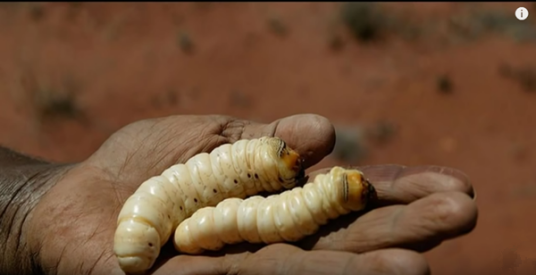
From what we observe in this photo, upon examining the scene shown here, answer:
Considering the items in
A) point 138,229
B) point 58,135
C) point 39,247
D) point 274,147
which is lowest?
point 58,135

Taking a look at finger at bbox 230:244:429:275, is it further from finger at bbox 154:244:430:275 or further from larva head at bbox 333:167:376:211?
larva head at bbox 333:167:376:211

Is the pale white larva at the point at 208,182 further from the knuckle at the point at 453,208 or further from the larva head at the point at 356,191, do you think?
the knuckle at the point at 453,208

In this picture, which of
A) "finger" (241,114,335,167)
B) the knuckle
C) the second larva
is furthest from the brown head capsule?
"finger" (241,114,335,167)

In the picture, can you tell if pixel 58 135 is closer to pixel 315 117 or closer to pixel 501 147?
pixel 501 147

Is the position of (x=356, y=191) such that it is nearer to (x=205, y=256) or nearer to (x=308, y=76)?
(x=205, y=256)

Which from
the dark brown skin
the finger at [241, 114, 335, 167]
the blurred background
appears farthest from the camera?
the blurred background

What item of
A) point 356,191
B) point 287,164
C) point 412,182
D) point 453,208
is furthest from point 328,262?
point 287,164

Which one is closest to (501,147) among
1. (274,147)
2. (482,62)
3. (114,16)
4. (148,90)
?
(482,62)
